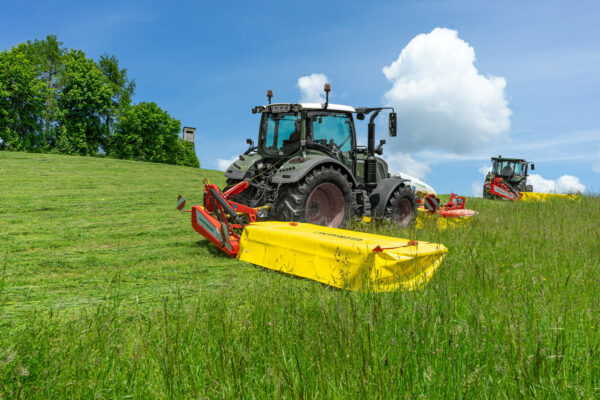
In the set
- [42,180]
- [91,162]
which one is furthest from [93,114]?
[42,180]

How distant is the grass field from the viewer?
6.15 feet

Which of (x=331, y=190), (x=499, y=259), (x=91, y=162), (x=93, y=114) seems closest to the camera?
(x=499, y=259)

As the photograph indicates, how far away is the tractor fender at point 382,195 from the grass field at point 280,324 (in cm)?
48

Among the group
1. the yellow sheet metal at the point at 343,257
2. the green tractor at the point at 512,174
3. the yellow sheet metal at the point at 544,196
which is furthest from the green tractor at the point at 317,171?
the green tractor at the point at 512,174

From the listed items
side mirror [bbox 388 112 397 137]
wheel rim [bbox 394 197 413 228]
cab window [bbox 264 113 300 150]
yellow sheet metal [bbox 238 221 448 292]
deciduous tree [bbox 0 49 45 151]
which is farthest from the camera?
deciduous tree [bbox 0 49 45 151]

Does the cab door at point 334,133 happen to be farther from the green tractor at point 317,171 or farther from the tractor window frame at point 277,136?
the tractor window frame at point 277,136

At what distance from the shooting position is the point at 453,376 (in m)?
1.84

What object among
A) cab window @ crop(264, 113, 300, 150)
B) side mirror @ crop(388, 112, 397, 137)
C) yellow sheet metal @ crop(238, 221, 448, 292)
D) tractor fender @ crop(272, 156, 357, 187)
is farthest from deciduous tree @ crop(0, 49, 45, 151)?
yellow sheet metal @ crop(238, 221, 448, 292)

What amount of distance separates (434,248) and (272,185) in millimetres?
3454

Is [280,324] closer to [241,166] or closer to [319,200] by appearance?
[319,200]

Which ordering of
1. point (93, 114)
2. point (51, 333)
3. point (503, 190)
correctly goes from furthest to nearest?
point (93, 114) → point (503, 190) → point (51, 333)

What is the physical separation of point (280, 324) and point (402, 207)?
600 cm

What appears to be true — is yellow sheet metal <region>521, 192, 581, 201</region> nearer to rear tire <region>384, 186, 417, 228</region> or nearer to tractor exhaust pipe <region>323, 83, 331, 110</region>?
rear tire <region>384, 186, 417, 228</region>

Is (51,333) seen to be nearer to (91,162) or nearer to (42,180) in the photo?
(42,180)
